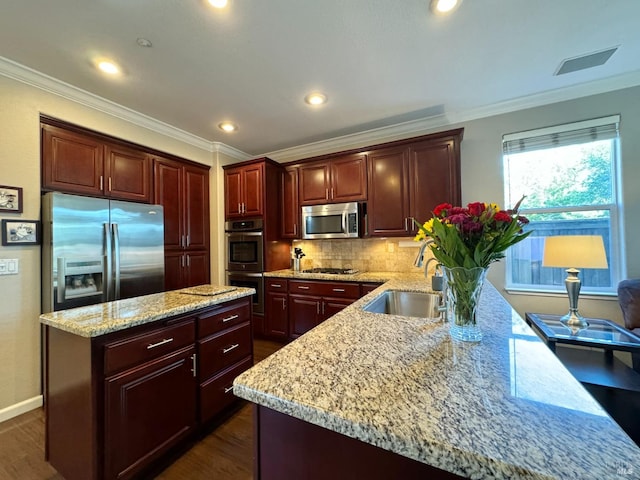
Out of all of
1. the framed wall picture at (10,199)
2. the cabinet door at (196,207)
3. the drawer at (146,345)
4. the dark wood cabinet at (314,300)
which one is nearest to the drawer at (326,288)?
the dark wood cabinet at (314,300)

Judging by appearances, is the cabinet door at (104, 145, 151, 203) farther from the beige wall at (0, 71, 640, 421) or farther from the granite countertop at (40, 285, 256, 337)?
the granite countertop at (40, 285, 256, 337)

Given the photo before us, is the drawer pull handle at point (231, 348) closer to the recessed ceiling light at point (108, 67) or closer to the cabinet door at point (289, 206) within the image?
the cabinet door at point (289, 206)

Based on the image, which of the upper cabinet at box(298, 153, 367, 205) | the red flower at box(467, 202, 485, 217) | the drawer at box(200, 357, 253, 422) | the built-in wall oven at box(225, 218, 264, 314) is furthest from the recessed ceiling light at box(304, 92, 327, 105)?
the drawer at box(200, 357, 253, 422)

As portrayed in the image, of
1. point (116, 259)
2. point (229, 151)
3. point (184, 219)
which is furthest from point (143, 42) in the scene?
point (229, 151)

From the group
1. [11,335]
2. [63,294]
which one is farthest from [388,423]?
[11,335]

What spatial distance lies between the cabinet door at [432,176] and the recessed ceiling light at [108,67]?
2.88 m

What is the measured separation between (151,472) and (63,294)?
1.60 meters

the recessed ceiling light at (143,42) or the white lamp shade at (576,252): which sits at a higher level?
the recessed ceiling light at (143,42)

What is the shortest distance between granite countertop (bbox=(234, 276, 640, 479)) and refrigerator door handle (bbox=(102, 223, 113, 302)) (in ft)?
7.77

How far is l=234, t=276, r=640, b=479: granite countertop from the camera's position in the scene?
1.45 feet

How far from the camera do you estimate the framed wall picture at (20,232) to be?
6.65 ft

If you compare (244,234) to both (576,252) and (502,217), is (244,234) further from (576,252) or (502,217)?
(576,252)

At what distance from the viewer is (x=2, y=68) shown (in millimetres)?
2018

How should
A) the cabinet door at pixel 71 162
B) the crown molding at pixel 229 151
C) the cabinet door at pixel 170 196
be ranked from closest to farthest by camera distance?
1. the cabinet door at pixel 71 162
2. the cabinet door at pixel 170 196
3. the crown molding at pixel 229 151
